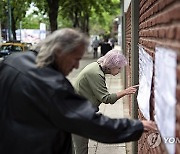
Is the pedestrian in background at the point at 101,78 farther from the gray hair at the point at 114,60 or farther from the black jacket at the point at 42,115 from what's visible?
the black jacket at the point at 42,115

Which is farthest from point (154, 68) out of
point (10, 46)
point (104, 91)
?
point (10, 46)

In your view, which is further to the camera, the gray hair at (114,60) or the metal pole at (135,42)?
the metal pole at (135,42)

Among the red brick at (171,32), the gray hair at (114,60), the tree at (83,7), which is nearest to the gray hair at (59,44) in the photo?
the red brick at (171,32)

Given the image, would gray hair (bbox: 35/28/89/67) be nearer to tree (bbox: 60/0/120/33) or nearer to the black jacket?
the black jacket

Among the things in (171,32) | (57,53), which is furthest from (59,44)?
(171,32)

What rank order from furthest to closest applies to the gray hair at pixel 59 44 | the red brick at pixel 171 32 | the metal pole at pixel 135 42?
the metal pole at pixel 135 42 < the gray hair at pixel 59 44 < the red brick at pixel 171 32

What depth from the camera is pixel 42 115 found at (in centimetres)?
250

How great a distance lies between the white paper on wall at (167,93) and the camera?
220 centimetres

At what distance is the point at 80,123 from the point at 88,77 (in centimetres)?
238

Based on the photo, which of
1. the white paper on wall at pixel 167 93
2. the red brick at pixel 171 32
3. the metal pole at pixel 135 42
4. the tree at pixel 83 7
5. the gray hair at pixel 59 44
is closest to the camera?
the white paper on wall at pixel 167 93

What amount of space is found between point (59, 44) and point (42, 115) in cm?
43

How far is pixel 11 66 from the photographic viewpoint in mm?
2594

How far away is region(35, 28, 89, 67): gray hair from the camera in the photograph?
2.51 m

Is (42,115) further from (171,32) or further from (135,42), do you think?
(135,42)
